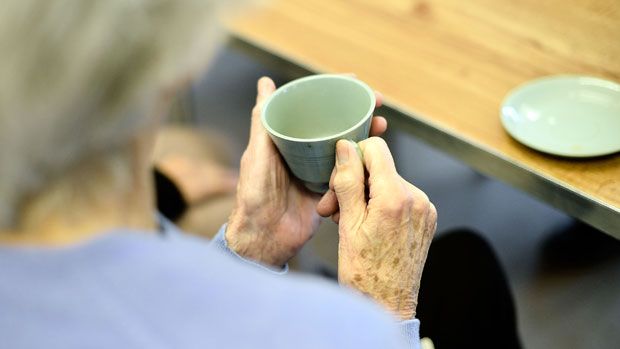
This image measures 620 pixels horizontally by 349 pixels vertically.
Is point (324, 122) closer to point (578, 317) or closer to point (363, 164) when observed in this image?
point (363, 164)

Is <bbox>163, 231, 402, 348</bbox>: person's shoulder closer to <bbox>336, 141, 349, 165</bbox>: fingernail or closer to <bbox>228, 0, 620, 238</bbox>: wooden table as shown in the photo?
<bbox>336, 141, 349, 165</bbox>: fingernail

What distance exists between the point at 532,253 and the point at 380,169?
961mm

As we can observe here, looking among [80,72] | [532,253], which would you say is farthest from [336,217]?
[532,253]

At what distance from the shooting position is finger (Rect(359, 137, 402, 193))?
0.75 meters

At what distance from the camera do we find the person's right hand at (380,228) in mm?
743

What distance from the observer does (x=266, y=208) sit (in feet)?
2.90

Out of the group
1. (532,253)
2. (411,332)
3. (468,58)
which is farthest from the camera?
(532,253)

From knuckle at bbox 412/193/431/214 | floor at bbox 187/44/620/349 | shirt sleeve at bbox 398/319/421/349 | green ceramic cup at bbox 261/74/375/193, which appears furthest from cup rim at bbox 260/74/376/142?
floor at bbox 187/44/620/349

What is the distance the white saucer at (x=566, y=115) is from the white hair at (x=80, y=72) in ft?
1.71

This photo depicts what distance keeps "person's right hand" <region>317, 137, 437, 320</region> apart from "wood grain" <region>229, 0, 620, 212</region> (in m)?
0.22

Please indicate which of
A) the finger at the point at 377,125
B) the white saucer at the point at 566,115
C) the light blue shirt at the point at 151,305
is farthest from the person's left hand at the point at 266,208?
the light blue shirt at the point at 151,305

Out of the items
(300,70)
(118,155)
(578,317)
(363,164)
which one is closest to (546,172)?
(363,164)

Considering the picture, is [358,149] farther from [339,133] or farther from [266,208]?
[266,208]

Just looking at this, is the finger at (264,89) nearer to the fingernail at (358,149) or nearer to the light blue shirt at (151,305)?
the fingernail at (358,149)
